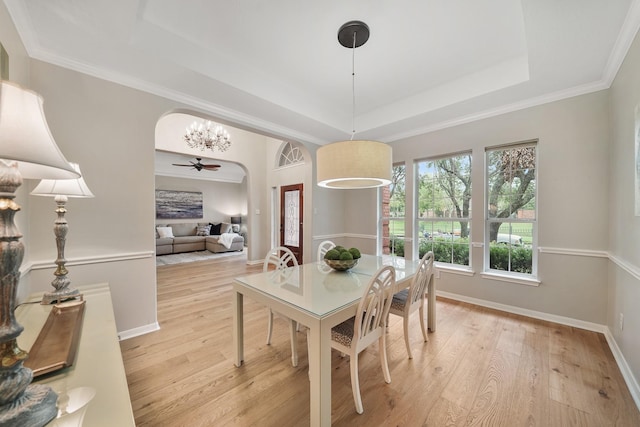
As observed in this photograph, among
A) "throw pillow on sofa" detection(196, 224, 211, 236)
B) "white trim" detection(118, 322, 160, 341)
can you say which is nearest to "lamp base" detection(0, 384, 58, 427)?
"white trim" detection(118, 322, 160, 341)

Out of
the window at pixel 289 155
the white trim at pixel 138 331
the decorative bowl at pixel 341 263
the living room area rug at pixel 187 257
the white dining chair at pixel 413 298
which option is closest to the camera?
the white dining chair at pixel 413 298

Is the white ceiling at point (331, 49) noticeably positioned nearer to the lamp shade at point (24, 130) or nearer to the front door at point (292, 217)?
the lamp shade at point (24, 130)

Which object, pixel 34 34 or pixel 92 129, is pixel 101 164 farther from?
pixel 34 34

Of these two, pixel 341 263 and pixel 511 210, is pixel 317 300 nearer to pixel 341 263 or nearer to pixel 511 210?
pixel 341 263

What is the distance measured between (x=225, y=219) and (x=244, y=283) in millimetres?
8121

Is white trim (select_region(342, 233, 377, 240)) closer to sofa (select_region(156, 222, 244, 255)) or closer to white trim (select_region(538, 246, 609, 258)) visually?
white trim (select_region(538, 246, 609, 258))

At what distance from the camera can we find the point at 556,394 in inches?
66.9

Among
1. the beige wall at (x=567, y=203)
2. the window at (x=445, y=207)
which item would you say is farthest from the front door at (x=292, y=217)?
the beige wall at (x=567, y=203)

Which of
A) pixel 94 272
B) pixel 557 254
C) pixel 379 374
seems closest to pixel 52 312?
pixel 94 272

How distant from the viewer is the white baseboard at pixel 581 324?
5.63 ft

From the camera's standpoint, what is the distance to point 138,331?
8.23 feet

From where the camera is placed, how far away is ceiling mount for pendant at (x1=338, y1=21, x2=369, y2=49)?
2082 millimetres

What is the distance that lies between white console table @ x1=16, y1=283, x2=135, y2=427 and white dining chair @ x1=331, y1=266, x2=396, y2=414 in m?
1.15

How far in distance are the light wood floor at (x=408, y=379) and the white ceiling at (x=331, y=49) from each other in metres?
2.57
